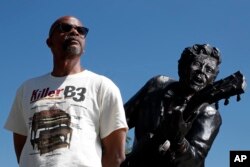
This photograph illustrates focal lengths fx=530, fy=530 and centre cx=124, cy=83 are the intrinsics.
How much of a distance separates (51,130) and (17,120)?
369 mm

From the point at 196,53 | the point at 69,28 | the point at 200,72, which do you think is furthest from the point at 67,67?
the point at 196,53

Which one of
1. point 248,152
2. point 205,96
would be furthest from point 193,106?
point 248,152

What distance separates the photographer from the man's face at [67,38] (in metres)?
2.63

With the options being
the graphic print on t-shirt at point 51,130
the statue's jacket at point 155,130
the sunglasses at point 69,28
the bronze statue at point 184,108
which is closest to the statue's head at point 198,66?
the bronze statue at point 184,108

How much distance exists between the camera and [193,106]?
4469 millimetres

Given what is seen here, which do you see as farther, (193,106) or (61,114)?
(193,106)

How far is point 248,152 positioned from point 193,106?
6.32ft

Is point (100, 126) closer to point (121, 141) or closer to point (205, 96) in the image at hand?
point (121, 141)

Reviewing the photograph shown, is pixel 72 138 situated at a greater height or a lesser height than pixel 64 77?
lesser

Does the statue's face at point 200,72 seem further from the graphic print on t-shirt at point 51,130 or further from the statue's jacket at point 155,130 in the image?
the graphic print on t-shirt at point 51,130

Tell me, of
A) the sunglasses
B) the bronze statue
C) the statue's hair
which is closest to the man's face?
the sunglasses

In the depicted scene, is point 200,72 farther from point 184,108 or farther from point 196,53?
point 184,108

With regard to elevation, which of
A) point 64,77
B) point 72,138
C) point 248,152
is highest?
point 64,77

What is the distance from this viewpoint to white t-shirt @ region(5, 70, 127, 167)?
2.38m
